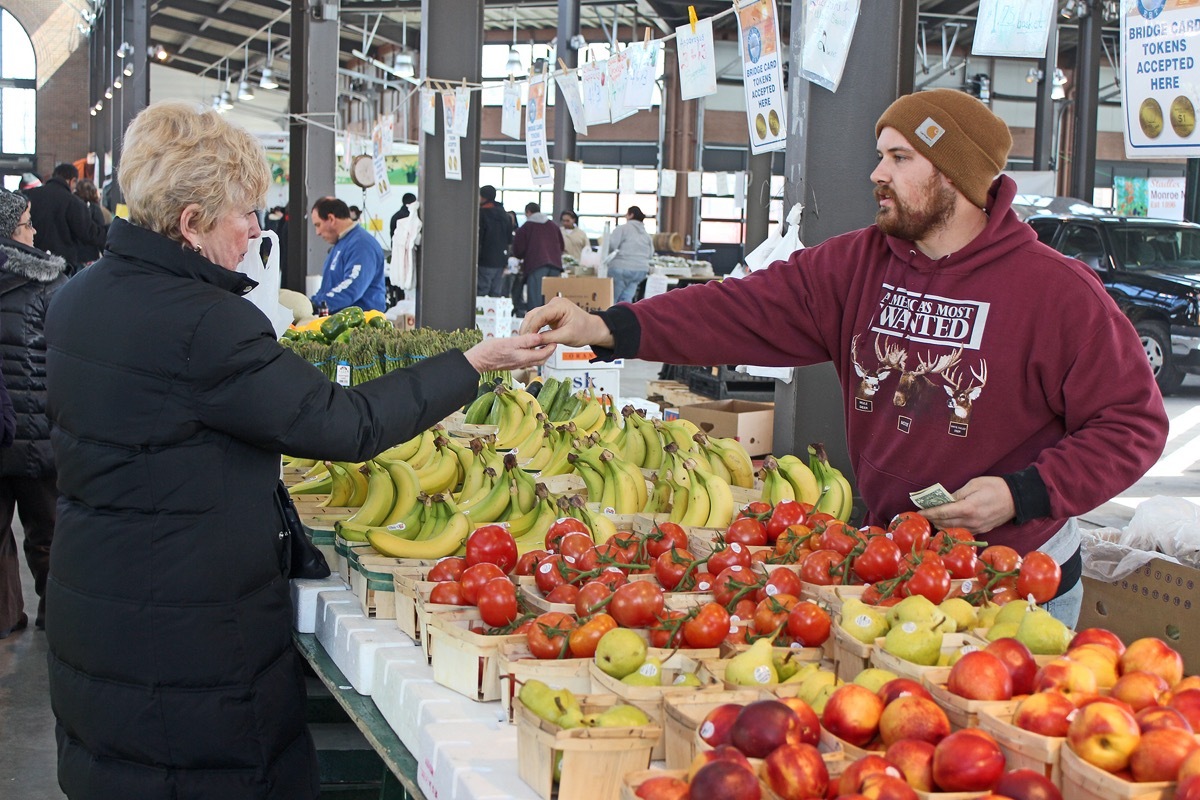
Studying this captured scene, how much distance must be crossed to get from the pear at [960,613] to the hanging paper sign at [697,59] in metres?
3.96

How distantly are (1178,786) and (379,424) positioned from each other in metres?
1.45

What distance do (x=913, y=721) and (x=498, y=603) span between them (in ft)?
2.84

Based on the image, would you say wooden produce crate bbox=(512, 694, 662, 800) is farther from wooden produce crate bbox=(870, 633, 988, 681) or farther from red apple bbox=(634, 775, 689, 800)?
wooden produce crate bbox=(870, 633, 988, 681)

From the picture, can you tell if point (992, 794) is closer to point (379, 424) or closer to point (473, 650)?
point (473, 650)

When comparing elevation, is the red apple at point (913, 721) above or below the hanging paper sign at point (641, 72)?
below

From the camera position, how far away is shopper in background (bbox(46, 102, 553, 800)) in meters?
2.10

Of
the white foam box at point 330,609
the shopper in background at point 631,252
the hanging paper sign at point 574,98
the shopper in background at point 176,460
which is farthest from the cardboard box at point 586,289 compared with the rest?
the shopper in background at point 176,460

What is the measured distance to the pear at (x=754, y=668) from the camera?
180 centimetres

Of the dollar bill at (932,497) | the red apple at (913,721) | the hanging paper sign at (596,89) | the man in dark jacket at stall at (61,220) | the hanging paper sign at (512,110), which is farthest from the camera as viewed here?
the man in dark jacket at stall at (61,220)

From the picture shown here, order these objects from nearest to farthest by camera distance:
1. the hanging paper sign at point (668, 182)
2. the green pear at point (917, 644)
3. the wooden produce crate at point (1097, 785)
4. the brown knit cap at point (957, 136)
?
the wooden produce crate at point (1097, 785)
the green pear at point (917, 644)
the brown knit cap at point (957, 136)
the hanging paper sign at point (668, 182)

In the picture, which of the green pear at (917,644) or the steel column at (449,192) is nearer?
the green pear at (917,644)

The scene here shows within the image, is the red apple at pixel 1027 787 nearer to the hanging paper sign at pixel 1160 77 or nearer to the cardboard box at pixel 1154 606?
the hanging paper sign at pixel 1160 77

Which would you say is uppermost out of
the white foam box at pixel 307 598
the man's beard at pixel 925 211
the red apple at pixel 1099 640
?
the man's beard at pixel 925 211

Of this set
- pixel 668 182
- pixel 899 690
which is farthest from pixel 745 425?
pixel 668 182
